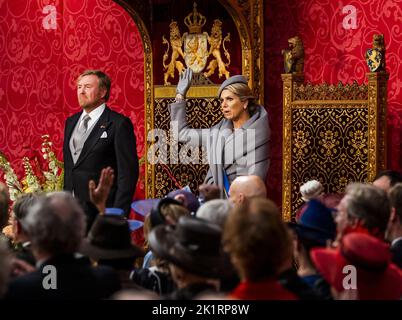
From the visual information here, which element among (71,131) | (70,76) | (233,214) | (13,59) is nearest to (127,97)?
(70,76)

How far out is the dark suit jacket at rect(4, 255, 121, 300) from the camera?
2.90 metres

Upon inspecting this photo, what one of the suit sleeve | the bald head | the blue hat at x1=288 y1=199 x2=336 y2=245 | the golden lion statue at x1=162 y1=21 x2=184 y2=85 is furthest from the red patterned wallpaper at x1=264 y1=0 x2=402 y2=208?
the blue hat at x1=288 y1=199 x2=336 y2=245

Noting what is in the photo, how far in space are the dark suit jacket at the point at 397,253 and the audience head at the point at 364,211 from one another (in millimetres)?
237

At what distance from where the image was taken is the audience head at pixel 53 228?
117 inches

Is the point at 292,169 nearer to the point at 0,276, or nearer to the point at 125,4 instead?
the point at 125,4

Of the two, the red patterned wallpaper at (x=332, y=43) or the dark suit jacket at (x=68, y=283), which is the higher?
the red patterned wallpaper at (x=332, y=43)

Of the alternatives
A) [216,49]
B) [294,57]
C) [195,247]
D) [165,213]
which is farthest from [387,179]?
[195,247]

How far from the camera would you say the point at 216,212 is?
3.43 m

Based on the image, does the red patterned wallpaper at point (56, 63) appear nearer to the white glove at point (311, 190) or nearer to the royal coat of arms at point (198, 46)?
the royal coat of arms at point (198, 46)

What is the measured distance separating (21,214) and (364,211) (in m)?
1.33

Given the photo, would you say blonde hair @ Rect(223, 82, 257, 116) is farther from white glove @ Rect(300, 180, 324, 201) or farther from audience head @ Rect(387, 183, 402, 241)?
audience head @ Rect(387, 183, 402, 241)

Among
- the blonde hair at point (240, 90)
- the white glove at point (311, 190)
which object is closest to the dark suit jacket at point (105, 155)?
the blonde hair at point (240, 90)

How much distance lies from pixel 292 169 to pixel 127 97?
1702 mm

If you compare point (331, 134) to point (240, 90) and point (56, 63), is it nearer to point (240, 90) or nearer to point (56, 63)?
point (240, 90)
